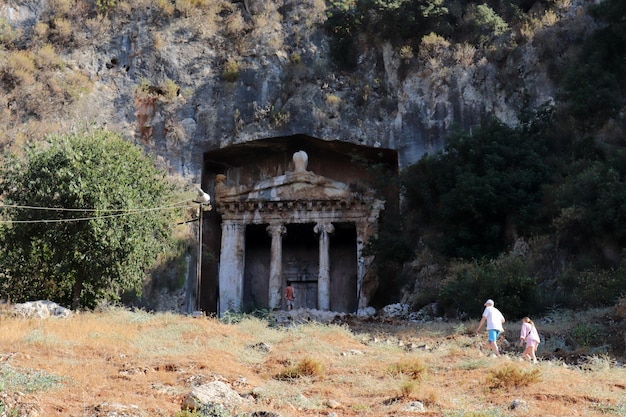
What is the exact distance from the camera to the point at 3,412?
10945mm

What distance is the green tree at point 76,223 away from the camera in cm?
2150

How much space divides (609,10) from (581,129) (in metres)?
4.45

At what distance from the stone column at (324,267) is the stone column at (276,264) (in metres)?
1.25

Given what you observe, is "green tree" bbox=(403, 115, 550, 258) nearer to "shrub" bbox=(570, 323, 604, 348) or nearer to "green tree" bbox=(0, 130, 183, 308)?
"shrub" bbox=(570, 323, 604, 348)

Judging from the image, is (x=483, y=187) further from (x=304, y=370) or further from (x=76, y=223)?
(x=304, y=370)

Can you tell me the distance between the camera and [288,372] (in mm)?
14758

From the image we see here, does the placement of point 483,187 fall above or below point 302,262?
above

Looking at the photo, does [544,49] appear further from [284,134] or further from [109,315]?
[109,315]

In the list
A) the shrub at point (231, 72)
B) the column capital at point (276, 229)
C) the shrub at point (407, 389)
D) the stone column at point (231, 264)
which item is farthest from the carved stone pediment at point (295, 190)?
the shrub at point (407, 389)

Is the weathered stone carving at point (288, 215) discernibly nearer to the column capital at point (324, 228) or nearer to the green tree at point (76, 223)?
the column capital at point (324, 228)

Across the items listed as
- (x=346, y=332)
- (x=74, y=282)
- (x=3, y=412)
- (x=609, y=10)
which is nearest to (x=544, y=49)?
(x=609, y=10)

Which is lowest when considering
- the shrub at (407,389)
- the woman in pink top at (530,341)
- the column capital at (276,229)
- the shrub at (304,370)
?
the shrub at (407,389)

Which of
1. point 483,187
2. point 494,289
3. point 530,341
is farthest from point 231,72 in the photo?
point 530,341

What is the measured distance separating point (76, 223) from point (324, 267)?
10424 mm
